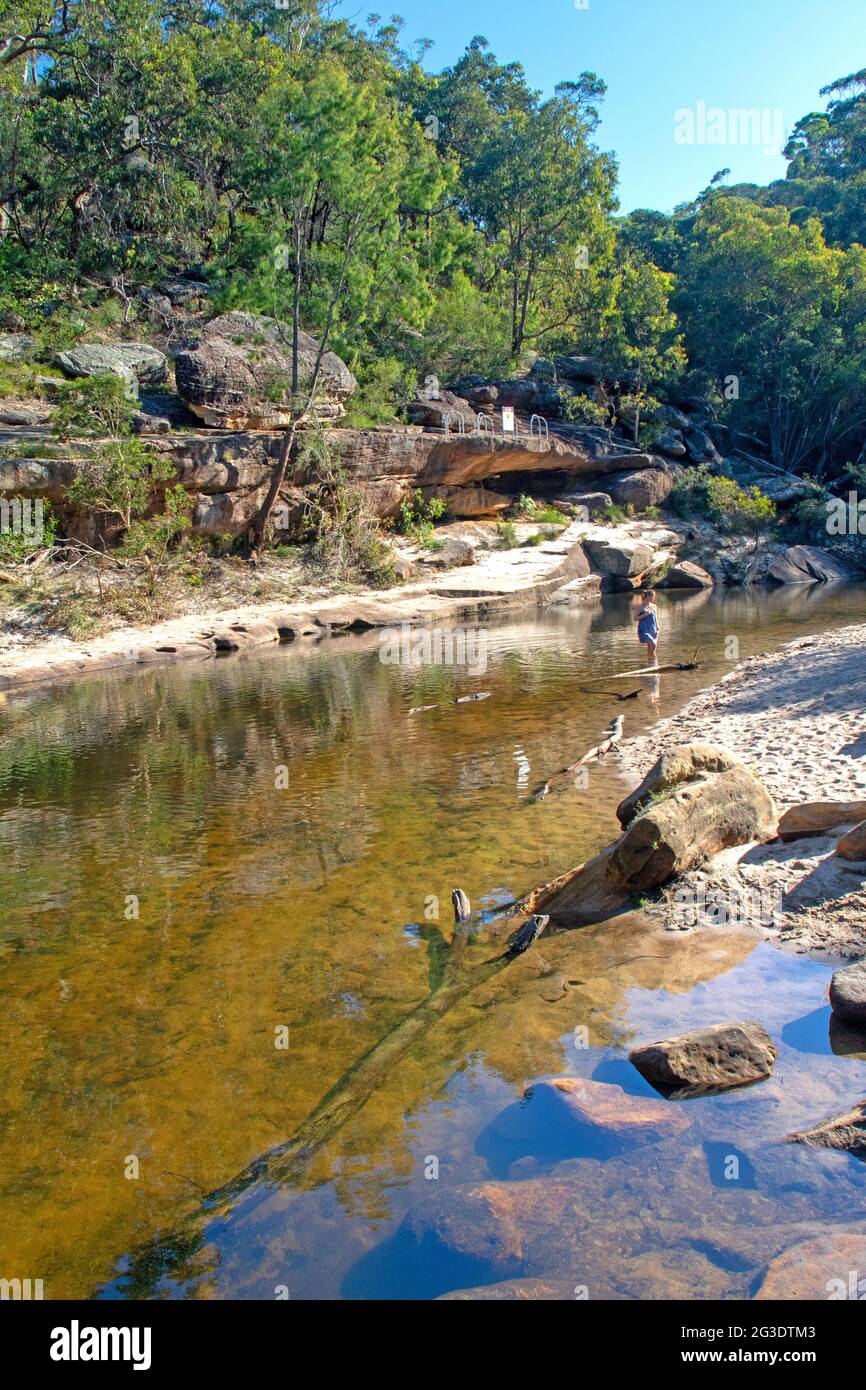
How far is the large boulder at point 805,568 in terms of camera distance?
3706cm

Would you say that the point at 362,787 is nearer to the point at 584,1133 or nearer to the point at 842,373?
the point at 584,1133

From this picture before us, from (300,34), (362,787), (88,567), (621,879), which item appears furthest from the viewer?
(300,34)

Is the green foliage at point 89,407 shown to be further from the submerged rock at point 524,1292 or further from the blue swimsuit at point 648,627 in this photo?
the submerged rock at point 524,1292

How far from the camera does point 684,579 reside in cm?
3656

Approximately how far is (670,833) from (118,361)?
29.1 meters

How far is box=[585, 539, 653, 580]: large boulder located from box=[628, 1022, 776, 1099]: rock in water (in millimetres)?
31322

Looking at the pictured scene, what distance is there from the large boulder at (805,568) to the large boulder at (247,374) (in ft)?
63.1

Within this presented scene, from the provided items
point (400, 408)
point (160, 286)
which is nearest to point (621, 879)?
point (400, 408)

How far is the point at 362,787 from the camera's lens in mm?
11836

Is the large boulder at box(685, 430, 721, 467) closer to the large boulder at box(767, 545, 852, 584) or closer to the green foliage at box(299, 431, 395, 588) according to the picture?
the large boulder at box(767, 545, 852, 584)

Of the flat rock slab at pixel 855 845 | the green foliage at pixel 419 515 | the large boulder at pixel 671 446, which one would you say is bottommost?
the flat rock slab at pixel 855 845

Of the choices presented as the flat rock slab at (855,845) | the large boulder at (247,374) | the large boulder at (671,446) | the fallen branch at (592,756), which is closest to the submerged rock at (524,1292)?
the flat rock slab at (855,845)

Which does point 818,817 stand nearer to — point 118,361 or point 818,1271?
point 818,1271
